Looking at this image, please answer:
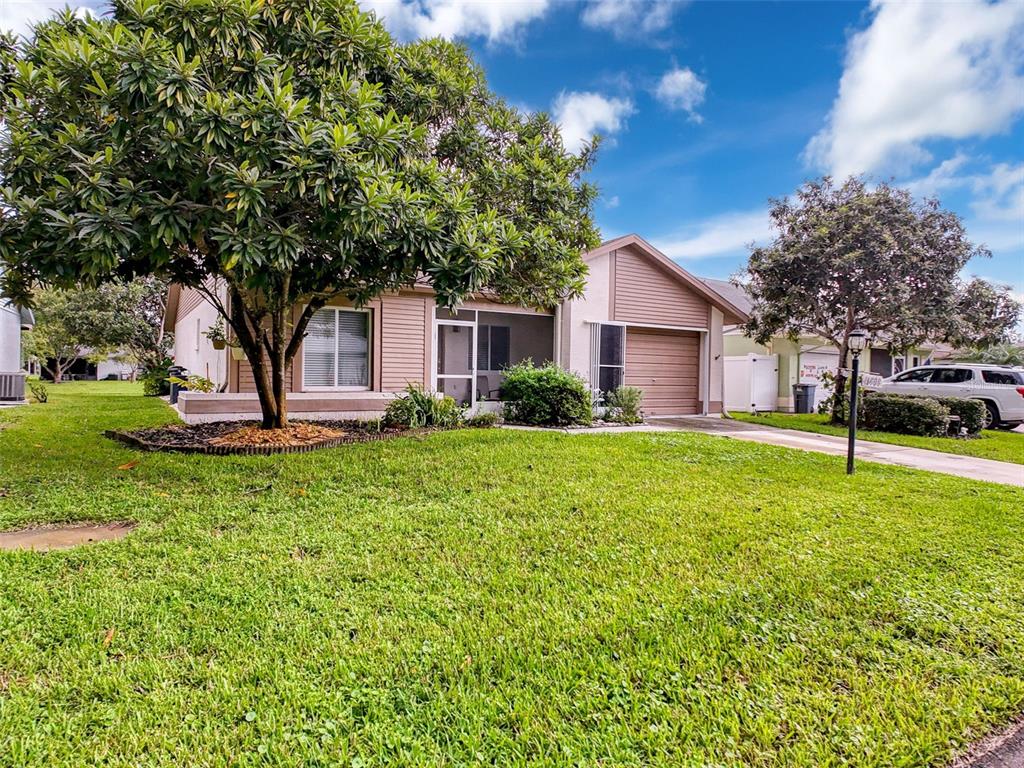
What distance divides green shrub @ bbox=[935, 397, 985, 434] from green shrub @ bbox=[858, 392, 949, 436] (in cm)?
39

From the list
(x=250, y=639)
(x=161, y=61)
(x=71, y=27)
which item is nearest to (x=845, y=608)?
(x=250, y=639)

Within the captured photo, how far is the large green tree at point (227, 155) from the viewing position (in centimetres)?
500

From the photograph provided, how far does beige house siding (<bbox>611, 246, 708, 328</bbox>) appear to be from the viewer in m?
13.4

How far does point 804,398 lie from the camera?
1725 cm

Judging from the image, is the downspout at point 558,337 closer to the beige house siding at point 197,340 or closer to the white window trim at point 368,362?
the white window trim at point 368,362

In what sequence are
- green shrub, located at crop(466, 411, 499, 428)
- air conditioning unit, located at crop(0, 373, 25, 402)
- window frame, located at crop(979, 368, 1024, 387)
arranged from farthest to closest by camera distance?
air conditioning unit, located at crop(0, 373, 25, 402) → window frame, located at crop(979, 368, 1024, 387) → green shrub, located at crop(466, 411, 499, 428)

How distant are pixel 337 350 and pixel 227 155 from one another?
5831 millimetres

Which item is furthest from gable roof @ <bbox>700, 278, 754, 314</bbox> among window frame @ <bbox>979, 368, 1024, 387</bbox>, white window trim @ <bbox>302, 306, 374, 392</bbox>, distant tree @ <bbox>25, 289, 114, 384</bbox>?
distant tree @ <bbox>25, 289, 114, 384</bbox>

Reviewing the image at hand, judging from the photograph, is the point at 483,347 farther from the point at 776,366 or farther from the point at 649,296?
the point at 776,366

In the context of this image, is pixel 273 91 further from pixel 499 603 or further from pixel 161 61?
Result: pixel 499 603

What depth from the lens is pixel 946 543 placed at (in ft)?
14.0

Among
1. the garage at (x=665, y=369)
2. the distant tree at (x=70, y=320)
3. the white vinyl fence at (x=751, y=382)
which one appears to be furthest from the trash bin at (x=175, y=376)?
the white vinyl fence at (x=751, y=382)

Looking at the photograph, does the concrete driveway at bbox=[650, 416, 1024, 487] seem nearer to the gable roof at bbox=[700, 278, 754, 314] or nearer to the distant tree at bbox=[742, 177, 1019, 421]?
the distant tree at bbox=[742, 177, 1019, 421]

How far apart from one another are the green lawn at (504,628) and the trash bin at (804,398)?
491 inches
